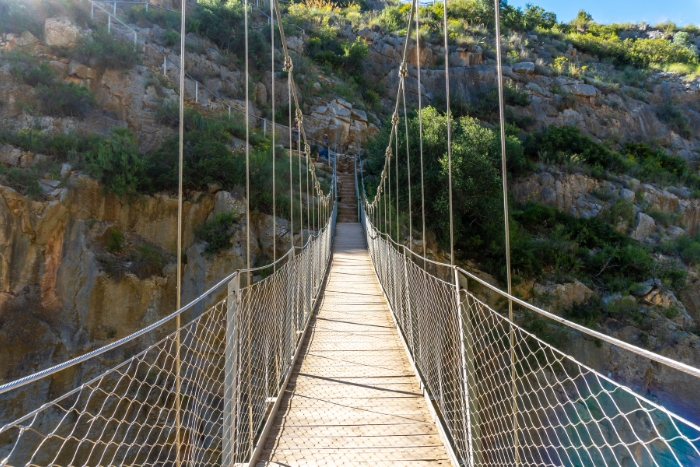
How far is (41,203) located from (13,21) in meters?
5.77

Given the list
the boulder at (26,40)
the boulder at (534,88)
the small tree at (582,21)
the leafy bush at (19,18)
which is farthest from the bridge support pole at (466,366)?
the small tree at (582,21)

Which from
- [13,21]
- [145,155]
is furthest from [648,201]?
[13,21]

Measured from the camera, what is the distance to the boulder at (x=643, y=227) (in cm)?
1273

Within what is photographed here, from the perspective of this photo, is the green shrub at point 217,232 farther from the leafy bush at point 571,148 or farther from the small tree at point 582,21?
the small tree at point 582,21

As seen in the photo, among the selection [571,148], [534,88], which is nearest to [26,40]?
[571,148]

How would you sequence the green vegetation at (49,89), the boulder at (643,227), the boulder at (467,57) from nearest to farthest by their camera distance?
the green vegetation at (49,89), the boulder at (643,227), the boulder at (467,57)

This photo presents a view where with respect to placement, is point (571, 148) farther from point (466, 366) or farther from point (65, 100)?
point (466, 366)

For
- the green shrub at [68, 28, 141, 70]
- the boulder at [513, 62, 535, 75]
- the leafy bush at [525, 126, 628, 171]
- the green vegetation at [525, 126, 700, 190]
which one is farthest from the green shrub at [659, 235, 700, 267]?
the green shrub at [68, 28, 141, 70]

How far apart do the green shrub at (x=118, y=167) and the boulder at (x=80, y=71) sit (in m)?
2.69

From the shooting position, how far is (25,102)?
910cm

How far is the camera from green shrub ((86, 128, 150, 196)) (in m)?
8.20

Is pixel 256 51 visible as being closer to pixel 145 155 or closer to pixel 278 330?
pixel 145 155

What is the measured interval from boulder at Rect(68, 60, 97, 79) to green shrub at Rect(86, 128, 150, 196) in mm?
2694

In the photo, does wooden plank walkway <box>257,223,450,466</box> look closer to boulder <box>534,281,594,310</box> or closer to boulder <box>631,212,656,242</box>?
boulder <box>534,281,594,310</box>
